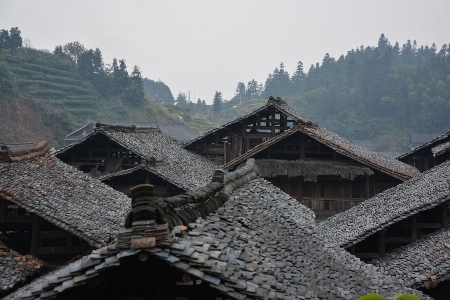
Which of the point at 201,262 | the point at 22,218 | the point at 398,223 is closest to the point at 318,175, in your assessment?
the point at 398,223

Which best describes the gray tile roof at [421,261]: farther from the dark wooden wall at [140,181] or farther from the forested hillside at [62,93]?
the forested hillside at [62,93]

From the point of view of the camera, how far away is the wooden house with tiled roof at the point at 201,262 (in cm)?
530

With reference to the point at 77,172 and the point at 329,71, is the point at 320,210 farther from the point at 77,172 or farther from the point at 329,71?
the point at 329,71

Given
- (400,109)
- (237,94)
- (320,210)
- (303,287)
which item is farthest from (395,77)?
(303,287)

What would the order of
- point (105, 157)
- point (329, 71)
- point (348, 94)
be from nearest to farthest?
point (105, 157), point (348, 94), point (329, 71)

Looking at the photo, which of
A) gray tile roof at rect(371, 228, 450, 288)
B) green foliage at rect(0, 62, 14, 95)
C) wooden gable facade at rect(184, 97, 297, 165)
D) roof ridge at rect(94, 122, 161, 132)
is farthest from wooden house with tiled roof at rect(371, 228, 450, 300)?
Answer: green foliage at rect(0, 62, 14, 95)

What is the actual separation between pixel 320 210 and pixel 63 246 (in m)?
15.3

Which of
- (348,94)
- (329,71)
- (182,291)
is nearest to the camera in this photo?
(182,291)

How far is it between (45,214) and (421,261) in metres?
11.3

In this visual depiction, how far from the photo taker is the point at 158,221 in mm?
5371

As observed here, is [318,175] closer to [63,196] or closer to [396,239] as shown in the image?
[396,239]

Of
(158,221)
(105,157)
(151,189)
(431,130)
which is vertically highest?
(431,130)

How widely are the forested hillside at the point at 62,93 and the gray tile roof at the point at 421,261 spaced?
159 ft

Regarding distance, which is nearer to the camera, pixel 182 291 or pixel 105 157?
pixel 182 291
